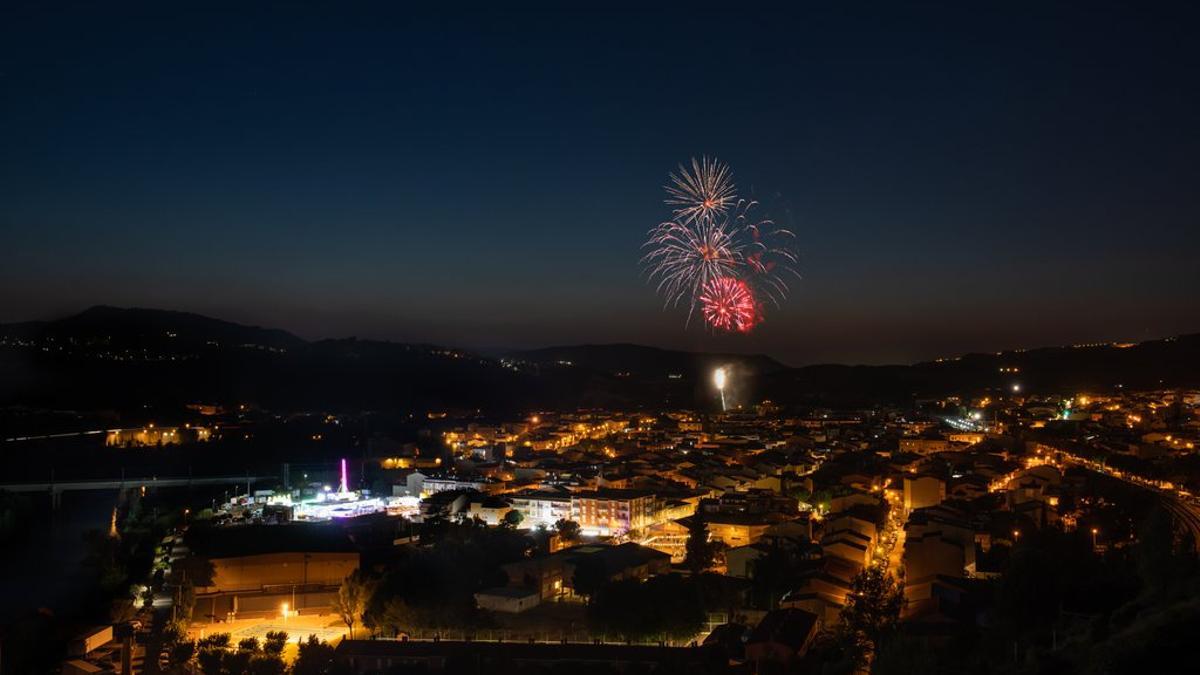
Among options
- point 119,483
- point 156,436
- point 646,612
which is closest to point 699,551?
point 646,612

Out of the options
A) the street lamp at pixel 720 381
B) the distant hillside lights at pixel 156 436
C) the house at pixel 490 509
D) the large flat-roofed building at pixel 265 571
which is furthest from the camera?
the street lamp at pixel 720 381

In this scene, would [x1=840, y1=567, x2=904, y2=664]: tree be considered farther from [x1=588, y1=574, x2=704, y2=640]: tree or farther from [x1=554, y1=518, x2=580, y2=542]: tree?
[x1=554, y1=518, x2=580, y2=542]: tree

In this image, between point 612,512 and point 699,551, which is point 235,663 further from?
point 612,512

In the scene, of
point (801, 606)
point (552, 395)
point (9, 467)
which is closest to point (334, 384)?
point (552, 395)

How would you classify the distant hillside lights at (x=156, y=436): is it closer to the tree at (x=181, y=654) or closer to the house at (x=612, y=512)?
the house at (x=612, y=512)

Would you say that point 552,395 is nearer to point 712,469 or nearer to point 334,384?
point 334,384

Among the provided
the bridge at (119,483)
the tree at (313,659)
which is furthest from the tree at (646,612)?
the bridge at (119,483)

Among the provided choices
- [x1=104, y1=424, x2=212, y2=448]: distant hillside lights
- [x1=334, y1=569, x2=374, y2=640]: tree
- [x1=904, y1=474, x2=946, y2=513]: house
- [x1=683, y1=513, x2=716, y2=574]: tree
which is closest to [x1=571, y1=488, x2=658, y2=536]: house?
[x1=683, y1=513, x2=716, y2=574]: tree
